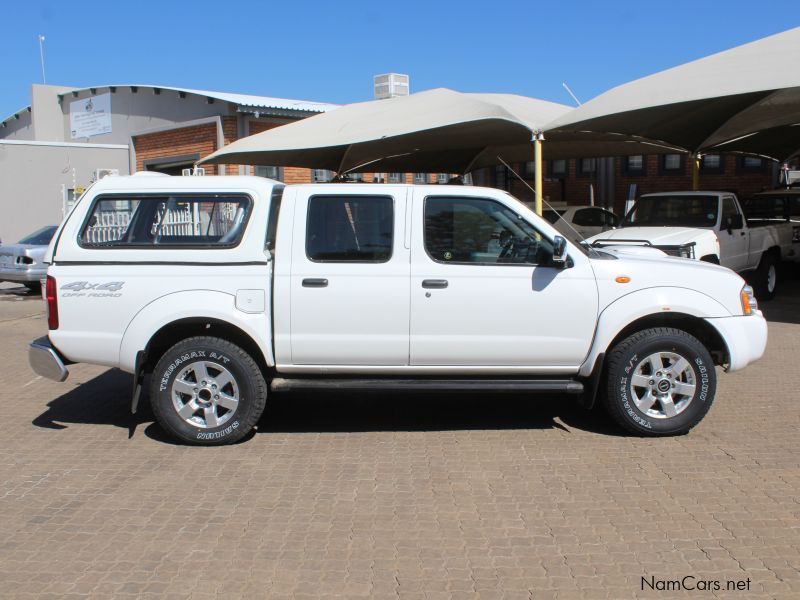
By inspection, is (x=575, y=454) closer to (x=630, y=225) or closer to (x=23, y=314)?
(x=630, y=225)

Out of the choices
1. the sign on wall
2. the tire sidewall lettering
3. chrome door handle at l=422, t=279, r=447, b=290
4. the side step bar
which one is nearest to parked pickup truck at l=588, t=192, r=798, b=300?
the side step bar

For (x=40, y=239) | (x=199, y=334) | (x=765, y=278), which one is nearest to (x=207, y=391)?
(x=199, y=334)

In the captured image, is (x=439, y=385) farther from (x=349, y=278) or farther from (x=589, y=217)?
(x=589, y=217)

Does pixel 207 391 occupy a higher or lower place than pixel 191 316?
lower

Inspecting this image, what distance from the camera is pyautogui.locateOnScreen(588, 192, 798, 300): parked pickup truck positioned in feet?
38.6

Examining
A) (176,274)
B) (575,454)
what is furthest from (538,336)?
(176,274)

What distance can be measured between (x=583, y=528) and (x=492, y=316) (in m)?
1.82

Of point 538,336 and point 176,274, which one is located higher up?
point 176,274

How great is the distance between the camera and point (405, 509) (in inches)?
186

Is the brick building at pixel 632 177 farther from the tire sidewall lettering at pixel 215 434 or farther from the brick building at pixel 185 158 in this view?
the tire sidewall lettering at pixel 215 434

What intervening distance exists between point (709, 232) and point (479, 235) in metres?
7.56

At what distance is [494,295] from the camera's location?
5.74m

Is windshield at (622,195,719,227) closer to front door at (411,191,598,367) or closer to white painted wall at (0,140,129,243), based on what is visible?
front door at (411,191,598,367)

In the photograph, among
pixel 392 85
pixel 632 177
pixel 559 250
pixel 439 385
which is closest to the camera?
pixel 559 250
